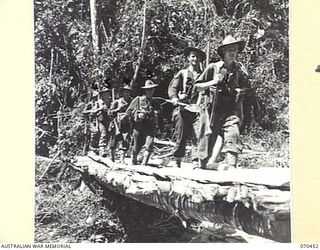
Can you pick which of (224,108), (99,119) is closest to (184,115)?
(224,108)

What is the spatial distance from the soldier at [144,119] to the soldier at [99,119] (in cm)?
12

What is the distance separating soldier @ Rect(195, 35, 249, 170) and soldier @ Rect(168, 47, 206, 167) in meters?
0.04

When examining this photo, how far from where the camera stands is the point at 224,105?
8.54 ft

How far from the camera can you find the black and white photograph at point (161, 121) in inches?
101

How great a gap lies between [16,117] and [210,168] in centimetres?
97

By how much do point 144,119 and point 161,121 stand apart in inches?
3.3

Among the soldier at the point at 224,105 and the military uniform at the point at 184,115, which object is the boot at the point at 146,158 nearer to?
the military uniform at the point at 184,115

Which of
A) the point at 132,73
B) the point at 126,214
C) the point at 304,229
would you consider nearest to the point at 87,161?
the point at 126,214

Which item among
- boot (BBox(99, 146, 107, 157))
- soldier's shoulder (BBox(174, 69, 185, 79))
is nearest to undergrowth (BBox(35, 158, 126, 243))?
boot (BBox(99, 146, 107, 157))

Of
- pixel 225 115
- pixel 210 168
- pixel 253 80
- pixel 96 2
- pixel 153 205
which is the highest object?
pixel 96 2

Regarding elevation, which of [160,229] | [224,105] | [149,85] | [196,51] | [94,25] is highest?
[94,25]

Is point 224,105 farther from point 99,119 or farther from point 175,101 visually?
point 99,119

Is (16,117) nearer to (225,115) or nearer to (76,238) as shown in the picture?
(76,238)

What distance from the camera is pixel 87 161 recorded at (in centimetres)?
268
